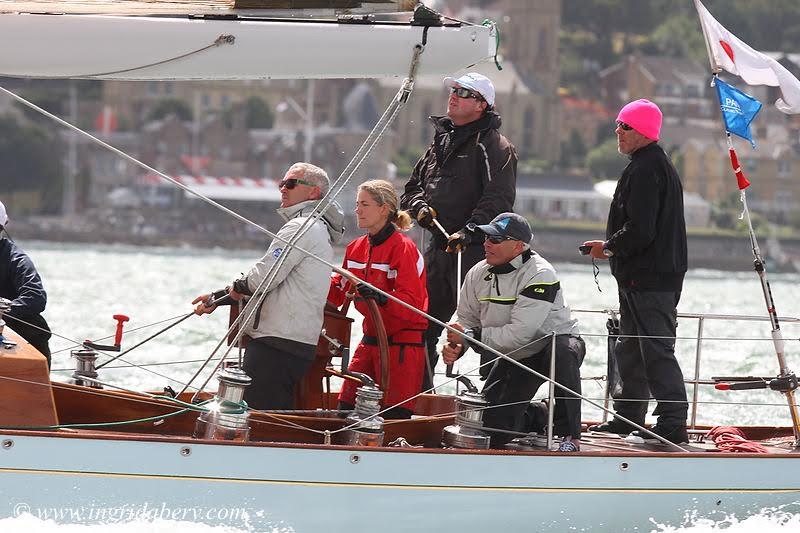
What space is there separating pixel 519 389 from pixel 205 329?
1376 centimetres

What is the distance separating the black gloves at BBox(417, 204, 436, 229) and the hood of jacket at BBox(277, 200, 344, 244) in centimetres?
78

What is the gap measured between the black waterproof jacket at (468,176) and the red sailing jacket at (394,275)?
2.01 feet

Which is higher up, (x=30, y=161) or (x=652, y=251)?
(x=30, y=161)

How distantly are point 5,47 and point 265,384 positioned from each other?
165cm

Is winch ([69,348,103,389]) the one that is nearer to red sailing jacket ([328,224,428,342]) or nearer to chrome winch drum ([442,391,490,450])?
red sailing jacket ([328,224,428,342])

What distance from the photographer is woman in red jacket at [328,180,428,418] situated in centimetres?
604

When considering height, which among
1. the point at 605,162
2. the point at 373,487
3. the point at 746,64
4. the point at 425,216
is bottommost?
the point at 373,487

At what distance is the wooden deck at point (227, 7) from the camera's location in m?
5.45

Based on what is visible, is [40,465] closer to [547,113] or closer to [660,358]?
[660,358]

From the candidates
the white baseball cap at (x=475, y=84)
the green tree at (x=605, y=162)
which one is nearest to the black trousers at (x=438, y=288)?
Answer: the white baseball cap at (x=475, y=84)

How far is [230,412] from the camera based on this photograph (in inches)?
212

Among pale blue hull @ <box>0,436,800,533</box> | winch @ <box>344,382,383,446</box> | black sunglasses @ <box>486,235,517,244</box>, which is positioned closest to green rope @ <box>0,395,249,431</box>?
pale blue hull @ <box>0,436,800,533</box>

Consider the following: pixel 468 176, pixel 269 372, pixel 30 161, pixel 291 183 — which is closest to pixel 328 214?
pixel 291 183

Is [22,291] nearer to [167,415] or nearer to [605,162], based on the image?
[167,415]
